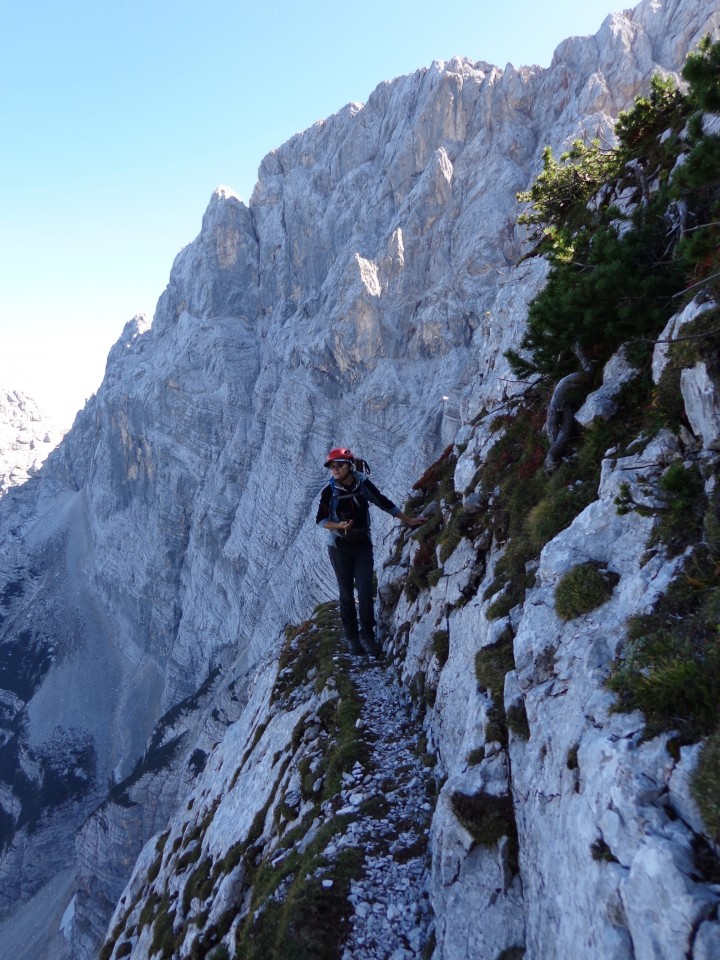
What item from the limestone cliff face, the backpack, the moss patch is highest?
the limestone cliff face

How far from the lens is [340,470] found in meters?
12.2

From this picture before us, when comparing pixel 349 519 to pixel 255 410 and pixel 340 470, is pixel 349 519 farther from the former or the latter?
pixel 255 410

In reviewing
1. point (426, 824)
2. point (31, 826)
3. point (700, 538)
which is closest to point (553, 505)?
point (700, 538)

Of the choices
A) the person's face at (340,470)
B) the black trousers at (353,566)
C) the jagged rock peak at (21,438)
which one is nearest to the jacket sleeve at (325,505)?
the person's face at (340,470)

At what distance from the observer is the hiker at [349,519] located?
40.4 feet

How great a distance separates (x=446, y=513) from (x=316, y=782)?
7629mm

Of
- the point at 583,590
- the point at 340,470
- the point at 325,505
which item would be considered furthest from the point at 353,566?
the point at 583,590

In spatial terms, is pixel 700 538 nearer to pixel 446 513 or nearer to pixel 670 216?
pixel 670 216

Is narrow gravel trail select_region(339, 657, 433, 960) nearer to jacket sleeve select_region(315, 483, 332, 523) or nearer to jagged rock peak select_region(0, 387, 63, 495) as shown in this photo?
jacket sleeve select_region(315, 483, 332, 523)

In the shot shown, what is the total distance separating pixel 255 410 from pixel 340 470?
293ft

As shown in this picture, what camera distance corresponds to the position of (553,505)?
8.81 metres

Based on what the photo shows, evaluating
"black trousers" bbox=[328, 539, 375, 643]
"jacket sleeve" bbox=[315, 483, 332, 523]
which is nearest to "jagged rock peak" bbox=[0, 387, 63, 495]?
"black trousers" bbox=[328, 539, 375, 643]

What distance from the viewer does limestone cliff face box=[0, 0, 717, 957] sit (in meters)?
70.4

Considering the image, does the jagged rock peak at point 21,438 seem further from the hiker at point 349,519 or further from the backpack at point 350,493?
the backpack at point 350,493
